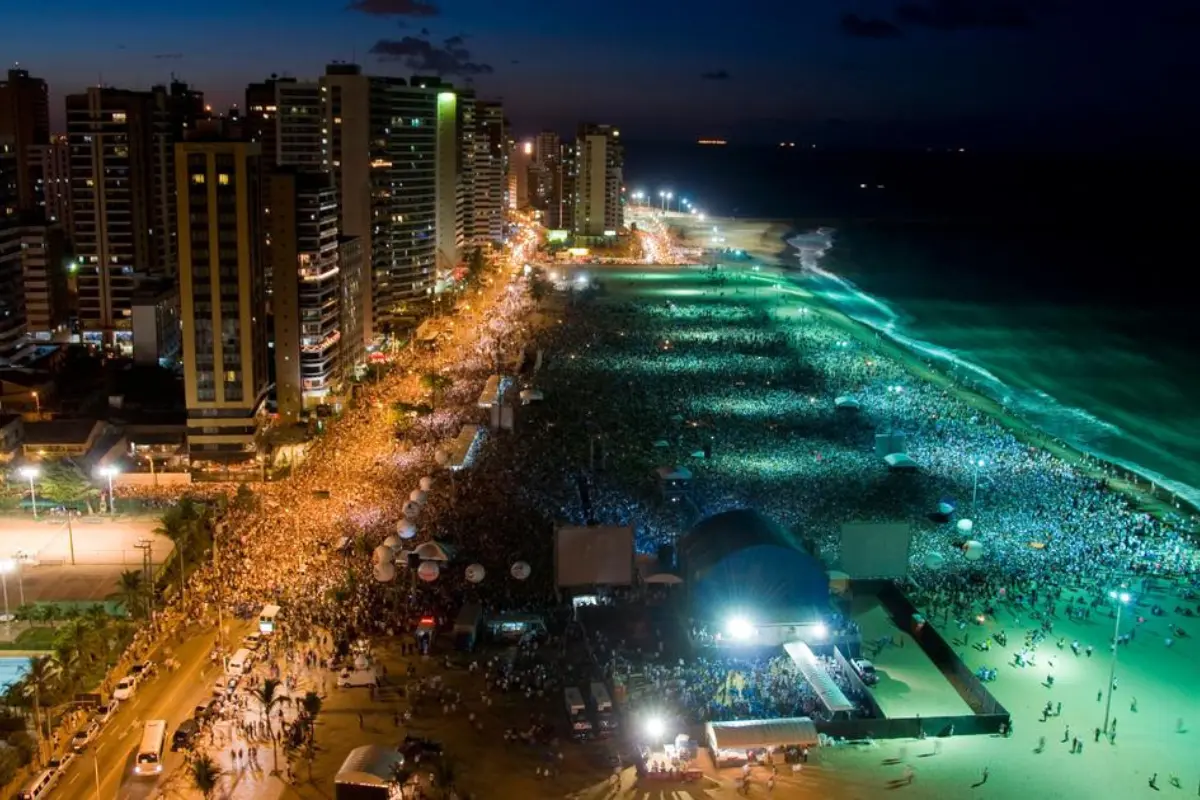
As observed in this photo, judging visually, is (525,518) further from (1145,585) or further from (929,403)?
(929,403)

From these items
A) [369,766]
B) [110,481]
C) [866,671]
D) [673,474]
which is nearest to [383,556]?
[369,766]

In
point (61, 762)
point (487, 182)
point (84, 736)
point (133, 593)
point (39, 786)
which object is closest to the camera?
point (39, 786)

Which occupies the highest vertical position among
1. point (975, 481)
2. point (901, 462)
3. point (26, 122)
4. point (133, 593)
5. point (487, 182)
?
point (26, 122)

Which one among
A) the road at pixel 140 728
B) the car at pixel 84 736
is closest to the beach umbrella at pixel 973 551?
the road at pixel 140 728

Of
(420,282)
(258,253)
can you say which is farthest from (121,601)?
(420,282)

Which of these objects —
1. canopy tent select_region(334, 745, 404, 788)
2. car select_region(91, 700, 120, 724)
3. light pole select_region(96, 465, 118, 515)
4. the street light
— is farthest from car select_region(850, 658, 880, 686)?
the street light

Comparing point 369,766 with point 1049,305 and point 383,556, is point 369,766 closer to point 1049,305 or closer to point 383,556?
point 383,556

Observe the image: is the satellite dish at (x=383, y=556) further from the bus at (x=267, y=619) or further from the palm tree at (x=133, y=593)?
the palm tree at (x=133, y=593)
